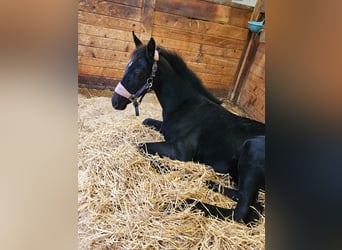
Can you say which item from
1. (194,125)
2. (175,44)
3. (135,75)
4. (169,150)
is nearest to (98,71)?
(135,75)

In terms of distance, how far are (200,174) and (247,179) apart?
177mm

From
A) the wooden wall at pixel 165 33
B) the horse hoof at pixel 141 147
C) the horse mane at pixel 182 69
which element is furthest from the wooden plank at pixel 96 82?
the horse hoof at pixel 141 147

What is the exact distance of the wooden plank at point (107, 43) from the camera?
749 mm

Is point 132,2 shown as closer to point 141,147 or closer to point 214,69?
point 214,69

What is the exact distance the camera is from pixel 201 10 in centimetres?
81

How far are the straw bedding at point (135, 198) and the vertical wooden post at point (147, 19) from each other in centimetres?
22

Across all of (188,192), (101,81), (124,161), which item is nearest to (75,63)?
(101,81)

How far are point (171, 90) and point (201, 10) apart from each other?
15.1 inches

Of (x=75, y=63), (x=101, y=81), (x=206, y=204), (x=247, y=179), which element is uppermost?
(x=75, y=63)

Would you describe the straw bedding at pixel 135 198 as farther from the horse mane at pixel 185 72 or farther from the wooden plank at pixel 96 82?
the horse mane at pixel 185 72
